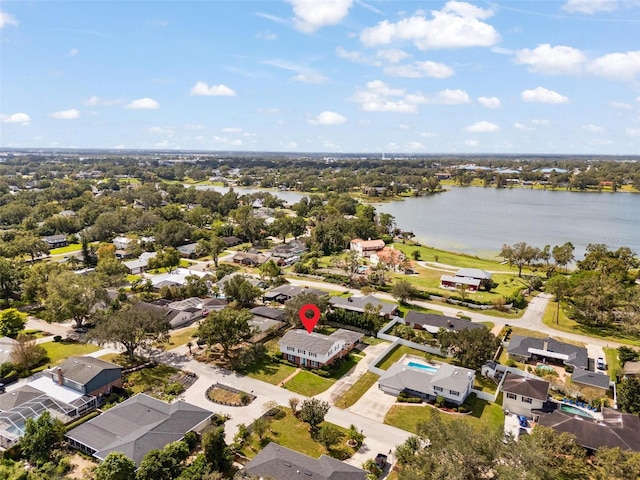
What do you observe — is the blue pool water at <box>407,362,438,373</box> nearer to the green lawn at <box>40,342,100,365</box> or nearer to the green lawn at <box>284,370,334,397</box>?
the green lawn at <box>284,370,334,397</box>

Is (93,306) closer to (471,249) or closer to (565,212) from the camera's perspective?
(471,249)

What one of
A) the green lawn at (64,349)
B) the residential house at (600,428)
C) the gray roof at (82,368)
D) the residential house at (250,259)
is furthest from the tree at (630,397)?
the residential house at (250,259)

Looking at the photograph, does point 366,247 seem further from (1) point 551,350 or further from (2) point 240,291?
(1) point 551,350

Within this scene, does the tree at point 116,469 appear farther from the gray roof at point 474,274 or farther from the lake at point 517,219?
the lake at point 517,219

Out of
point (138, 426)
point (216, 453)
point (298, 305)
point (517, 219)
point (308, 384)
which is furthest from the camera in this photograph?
point (517, 219)

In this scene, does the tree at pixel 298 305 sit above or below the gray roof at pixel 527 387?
above

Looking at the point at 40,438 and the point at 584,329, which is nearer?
the point at 40,438

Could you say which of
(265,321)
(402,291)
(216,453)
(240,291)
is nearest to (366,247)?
(402,291)
